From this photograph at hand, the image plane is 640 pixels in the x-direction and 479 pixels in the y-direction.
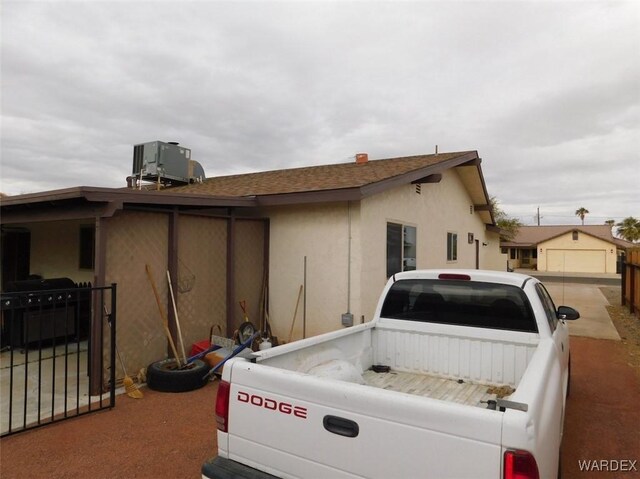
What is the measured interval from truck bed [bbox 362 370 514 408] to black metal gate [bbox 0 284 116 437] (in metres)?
3.17

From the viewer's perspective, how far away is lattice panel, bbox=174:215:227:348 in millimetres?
6457

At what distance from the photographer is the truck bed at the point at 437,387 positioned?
3.24 meters

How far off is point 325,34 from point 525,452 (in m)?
9.26

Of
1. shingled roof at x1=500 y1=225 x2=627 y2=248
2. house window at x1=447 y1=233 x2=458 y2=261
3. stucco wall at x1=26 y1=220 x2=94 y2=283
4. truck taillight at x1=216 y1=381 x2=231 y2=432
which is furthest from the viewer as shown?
shingled roof at x1=500 y1=225 x2=627 y2=248

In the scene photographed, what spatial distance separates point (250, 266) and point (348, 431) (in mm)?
6123

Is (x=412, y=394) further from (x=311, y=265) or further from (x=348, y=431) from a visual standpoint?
(x=311, y=265)

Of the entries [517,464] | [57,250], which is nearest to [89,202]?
[57,250]

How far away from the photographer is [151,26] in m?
7.99

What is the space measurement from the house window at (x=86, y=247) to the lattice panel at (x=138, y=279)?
152 inches

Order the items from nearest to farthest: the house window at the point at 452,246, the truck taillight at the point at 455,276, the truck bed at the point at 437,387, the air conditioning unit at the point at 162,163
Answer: the truck bed at the point at 437,387 → the truck taillight at the point at 455,276 → the house window at the point at 452,246 → the air conditioning unit at the point at 162,163

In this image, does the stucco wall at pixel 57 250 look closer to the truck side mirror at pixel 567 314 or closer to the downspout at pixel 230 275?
the downspout at pixel 230 275

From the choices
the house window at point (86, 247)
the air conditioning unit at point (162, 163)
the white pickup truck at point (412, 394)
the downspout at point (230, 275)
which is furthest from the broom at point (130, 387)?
the air conditioning unit at point (162, 163)

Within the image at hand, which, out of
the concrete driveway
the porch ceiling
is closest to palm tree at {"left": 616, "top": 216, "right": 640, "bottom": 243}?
the concrete driveway

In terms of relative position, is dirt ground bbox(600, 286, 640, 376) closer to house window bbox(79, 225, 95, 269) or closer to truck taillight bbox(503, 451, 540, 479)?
truck taillight bbox(503, 451, 540, 479)
